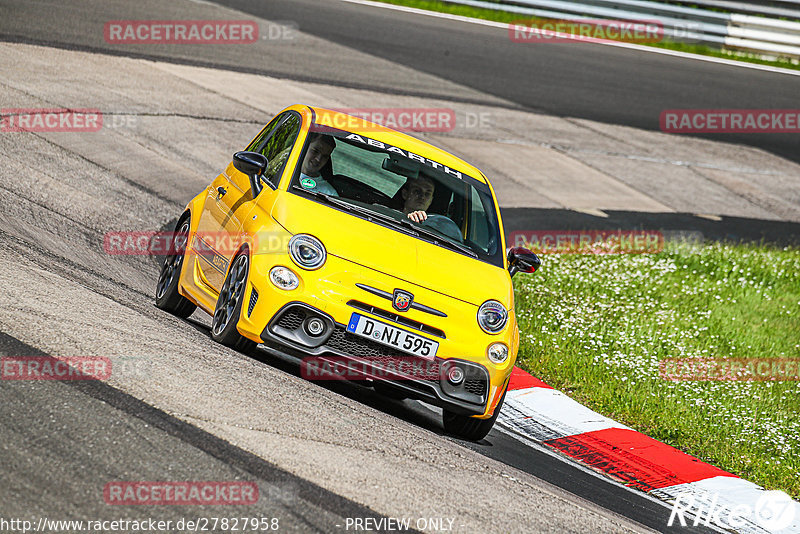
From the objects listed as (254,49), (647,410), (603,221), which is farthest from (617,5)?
(647,410)

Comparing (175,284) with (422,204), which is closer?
(422,204)

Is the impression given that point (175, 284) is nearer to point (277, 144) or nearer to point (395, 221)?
point (277, 144)

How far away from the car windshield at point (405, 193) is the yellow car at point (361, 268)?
11 mm

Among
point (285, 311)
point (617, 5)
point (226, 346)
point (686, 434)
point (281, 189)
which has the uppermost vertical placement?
point (617, 5)

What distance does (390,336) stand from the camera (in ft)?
19.8

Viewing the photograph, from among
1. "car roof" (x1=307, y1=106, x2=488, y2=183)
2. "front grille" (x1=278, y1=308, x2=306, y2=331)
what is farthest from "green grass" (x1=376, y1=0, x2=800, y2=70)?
"front grille" (x1=278, y1=308, x2=306, y2=331)

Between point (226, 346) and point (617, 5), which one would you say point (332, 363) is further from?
point (617, 5)

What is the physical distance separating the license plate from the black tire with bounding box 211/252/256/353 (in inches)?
27.9

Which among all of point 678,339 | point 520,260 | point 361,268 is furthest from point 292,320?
point 678,339

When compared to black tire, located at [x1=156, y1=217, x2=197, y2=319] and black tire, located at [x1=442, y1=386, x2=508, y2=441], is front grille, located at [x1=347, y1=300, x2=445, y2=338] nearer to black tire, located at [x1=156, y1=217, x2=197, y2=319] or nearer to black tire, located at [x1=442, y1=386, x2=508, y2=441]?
black tire, located at [x1=442, y1=386, x2=508, y2=441]

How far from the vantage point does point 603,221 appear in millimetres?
14133

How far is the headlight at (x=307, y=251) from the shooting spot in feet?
20.1

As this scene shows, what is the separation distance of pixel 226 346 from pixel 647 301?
5.82 m

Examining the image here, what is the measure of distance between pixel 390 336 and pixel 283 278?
739 mm
